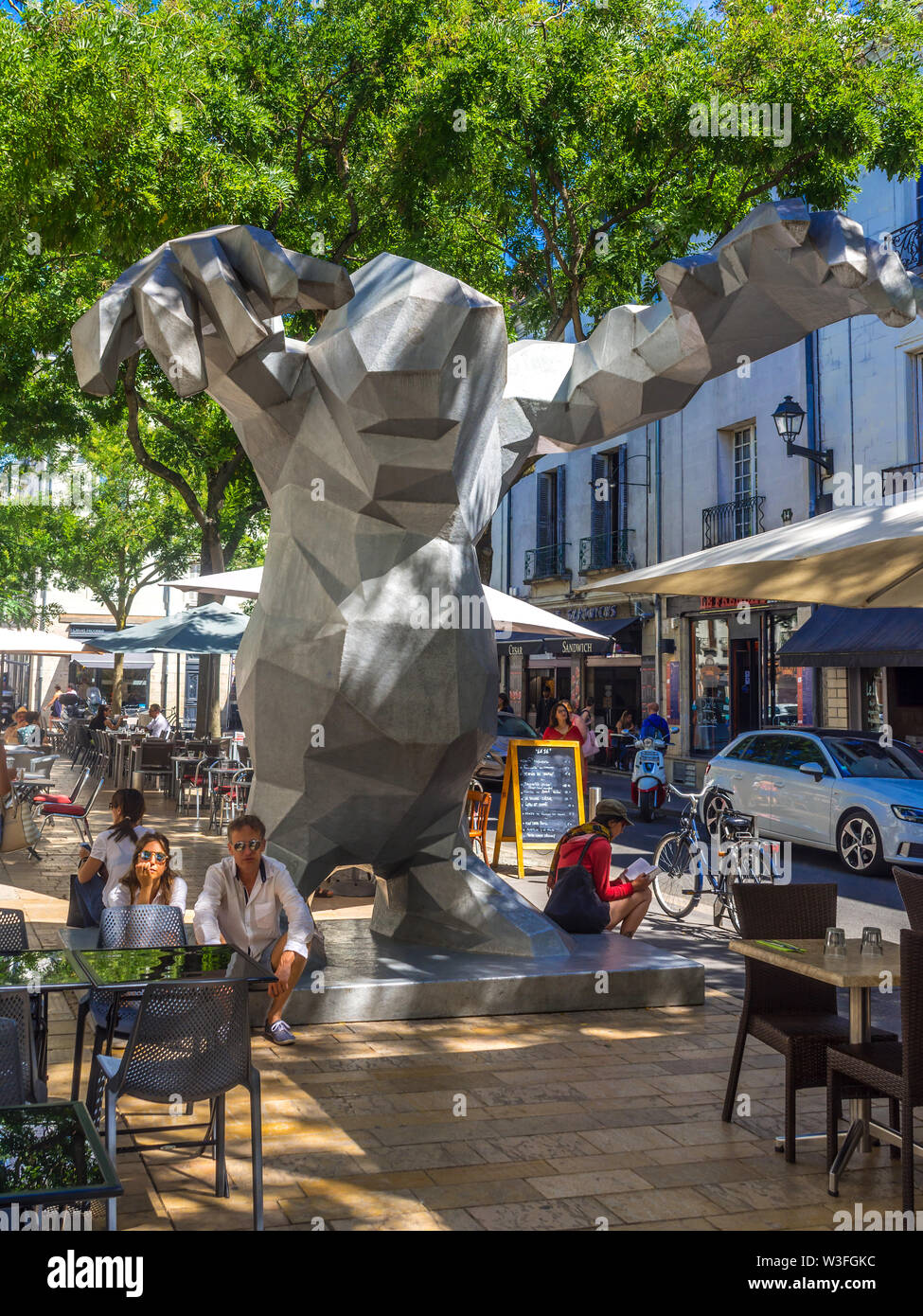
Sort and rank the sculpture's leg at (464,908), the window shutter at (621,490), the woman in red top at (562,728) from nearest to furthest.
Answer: the sculpture's leg at (464,908) < the woman in red top at (562,728) < the window shutter at (621,490)

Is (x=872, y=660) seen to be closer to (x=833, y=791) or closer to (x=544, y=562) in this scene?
(x=833, y=791)

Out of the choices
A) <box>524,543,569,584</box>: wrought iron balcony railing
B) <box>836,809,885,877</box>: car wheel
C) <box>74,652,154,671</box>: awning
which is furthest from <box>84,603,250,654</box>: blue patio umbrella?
<box>74,652,154,671</box>: awning

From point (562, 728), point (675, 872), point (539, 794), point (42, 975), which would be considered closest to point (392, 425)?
point (42, 975)

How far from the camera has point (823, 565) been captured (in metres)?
6.13

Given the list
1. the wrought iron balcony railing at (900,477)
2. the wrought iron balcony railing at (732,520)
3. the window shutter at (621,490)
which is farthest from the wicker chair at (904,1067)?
the window shutter at (621,490)

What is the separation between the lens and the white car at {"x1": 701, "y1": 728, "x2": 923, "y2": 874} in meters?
11.4

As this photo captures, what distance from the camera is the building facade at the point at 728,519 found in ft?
58.3

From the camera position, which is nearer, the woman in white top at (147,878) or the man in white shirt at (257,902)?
the man in white shirt at (257,902)

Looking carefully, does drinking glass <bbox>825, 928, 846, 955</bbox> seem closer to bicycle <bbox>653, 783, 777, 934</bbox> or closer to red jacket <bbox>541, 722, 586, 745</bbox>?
bicycle <bbox>653, 783, 777, 934</bbox>

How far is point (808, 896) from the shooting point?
5.00 meters

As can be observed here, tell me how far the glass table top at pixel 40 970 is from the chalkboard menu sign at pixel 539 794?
23.5ft

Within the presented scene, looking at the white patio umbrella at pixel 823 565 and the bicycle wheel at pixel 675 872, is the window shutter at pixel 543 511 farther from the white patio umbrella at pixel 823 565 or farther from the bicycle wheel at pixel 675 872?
the white patio umbrella at pixel 823 565

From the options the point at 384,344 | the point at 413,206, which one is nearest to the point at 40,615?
the point at 413,206
